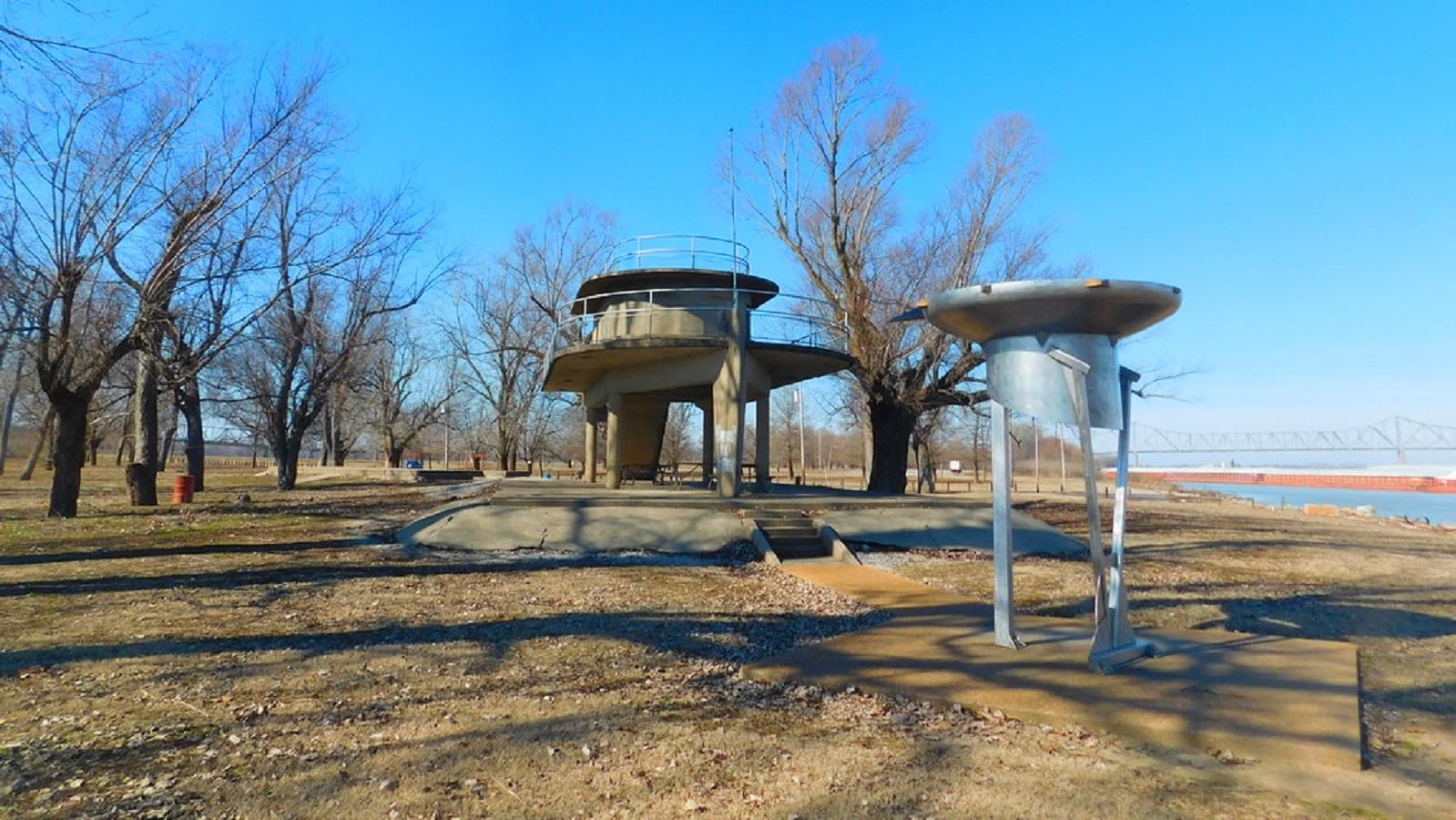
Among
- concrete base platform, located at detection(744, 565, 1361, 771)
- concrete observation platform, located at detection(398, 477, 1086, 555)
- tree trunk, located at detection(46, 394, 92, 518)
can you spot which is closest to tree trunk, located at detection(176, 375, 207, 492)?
tree trunk, located at detection(46, 394, 92, 518)

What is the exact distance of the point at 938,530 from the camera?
659 inches

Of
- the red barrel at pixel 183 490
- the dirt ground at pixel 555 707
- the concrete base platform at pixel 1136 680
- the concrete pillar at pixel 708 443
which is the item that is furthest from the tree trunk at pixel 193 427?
the concrete base platform at pixel 1136 680

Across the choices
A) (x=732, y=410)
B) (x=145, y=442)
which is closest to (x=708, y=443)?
(x=732, y=410)

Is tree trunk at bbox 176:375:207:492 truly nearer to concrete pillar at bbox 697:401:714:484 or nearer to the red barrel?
the red barrel

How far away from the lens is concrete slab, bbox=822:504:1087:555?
16.3 meters

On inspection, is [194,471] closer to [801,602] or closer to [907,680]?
[801,602]

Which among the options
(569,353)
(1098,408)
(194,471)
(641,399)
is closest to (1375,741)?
(1098,408)

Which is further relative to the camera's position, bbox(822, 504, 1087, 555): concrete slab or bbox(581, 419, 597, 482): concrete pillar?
Result: bbox(581, 419, 597, 482): concrete pillar

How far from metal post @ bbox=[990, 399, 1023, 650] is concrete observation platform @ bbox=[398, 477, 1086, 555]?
796cm

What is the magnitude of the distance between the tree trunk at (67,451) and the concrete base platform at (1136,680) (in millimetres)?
18395

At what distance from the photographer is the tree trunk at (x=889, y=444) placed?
87.0 feet

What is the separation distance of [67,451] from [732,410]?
1478 cm

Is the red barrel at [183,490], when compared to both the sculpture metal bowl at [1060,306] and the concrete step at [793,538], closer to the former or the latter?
the concrete step at [793,538]

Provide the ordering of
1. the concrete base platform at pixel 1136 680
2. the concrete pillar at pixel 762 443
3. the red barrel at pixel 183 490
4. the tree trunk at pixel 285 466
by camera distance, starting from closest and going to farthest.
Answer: the concrete base platform at pixel 1136 680
the concrete pillar at pixel 762 443
the red barrel at pixel 183 490
the tree trunk at pixel 285 466
